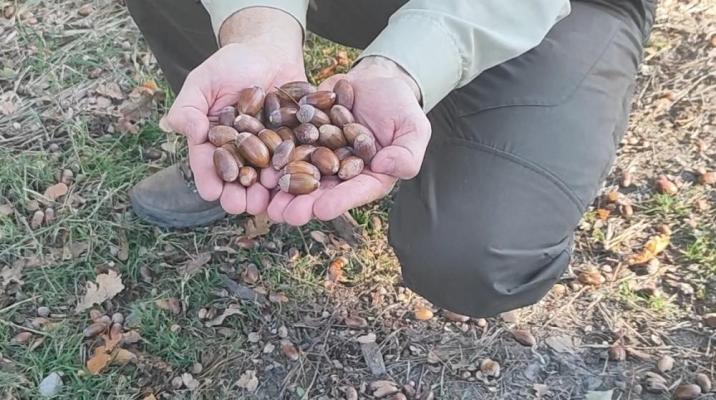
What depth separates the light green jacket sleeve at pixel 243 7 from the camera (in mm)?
1522

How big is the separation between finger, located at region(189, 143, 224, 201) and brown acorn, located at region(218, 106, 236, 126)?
1.8 inches

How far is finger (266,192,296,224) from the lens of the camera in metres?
1.32

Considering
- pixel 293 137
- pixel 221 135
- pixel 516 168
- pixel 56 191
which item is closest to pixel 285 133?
pixel 293 137

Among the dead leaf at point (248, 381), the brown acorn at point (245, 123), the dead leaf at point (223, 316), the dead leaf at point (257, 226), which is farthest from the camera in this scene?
the dead leaf at point (257, 226)

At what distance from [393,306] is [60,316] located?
0.71 m

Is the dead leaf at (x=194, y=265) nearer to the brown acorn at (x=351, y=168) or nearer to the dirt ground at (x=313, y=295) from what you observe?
the dirt ground at (x=313, y=295)

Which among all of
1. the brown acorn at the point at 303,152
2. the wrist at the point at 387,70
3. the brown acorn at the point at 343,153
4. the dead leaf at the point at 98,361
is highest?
the wrist at the point at 387,70

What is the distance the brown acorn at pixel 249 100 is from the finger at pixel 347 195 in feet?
0.68

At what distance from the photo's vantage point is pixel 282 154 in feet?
4.57

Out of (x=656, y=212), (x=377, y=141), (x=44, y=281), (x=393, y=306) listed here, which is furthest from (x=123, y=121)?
(x=656, y=212)

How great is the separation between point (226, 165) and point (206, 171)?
0.14ft

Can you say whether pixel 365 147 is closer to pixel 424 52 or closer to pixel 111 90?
pixel 424 52

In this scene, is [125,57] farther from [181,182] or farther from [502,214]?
[502,214]

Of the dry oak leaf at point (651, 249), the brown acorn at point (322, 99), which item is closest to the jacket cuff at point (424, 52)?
the brown acorn at point (322, 99)
